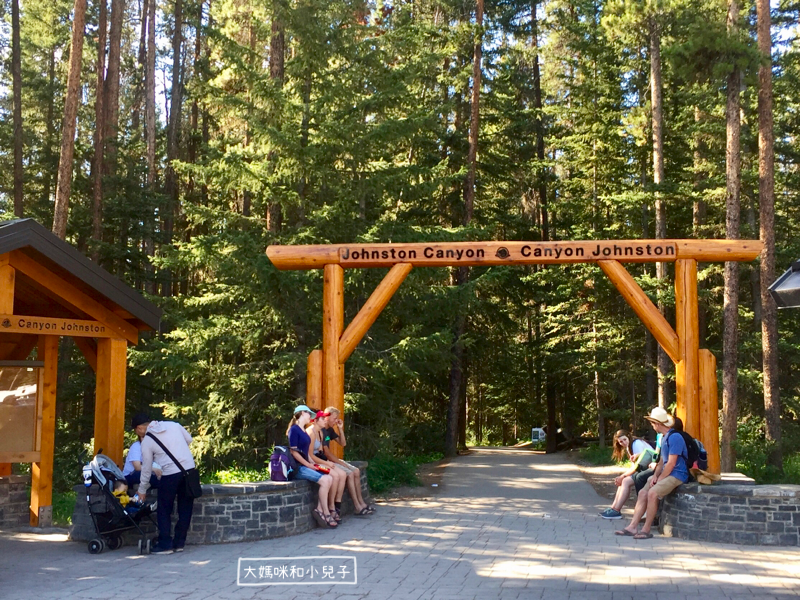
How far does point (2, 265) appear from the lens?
8.83 meters

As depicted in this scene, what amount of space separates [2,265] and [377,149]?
913cm

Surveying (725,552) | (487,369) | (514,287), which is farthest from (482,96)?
(725,552)

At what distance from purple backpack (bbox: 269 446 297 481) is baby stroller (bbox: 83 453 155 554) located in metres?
1.56

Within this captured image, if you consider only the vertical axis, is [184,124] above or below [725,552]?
above

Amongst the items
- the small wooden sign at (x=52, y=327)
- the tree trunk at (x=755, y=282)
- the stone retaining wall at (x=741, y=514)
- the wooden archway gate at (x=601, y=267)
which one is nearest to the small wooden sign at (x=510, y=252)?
the wooden archway gate at (x=601, y=267)

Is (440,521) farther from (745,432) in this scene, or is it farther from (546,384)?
(546,384)

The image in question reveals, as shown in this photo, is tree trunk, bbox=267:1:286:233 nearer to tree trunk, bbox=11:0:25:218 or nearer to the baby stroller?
tree trunk, bbox=11:0:25:218

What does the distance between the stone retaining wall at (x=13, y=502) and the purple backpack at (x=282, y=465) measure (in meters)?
3.22

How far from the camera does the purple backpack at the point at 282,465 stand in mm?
9586

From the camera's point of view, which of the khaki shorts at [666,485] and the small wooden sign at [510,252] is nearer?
the khaki shorts at [666,485]

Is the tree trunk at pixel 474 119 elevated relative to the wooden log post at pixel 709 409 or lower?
elevated

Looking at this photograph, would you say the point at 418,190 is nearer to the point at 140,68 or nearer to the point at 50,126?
the point at 50,126

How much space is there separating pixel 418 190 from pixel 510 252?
21.3 feet

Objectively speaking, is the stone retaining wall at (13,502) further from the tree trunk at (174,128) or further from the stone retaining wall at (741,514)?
the tree trunk at (174,128)
